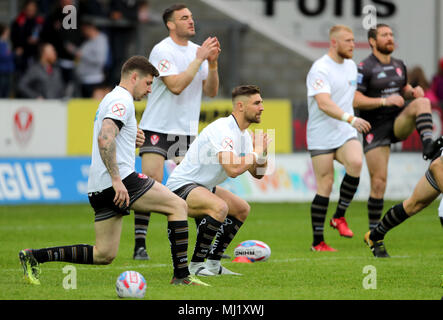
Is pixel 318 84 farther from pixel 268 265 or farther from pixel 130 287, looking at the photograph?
pixel 130 287

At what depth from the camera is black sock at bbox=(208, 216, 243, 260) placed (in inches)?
366

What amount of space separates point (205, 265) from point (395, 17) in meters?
15.5

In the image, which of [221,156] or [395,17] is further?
[395,17]

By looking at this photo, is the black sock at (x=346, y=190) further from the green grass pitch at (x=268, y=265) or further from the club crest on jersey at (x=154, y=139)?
the club crest on jersey at (x=154, y=139)

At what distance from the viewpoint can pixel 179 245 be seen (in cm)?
827

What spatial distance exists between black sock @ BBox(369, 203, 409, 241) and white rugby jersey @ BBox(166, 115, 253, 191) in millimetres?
1757

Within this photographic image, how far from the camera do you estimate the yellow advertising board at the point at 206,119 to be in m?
17.9

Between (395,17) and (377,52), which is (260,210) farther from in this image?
(395,17)

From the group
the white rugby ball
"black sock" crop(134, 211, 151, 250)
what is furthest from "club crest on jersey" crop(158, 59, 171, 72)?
the white rugby ball

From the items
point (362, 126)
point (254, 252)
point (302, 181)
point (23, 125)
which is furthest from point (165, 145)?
point (302, 181)

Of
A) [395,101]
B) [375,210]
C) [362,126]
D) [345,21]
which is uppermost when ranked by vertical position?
[345,21]

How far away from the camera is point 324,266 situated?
10016 millimetres

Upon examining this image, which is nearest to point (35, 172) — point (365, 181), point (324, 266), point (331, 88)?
point (365, 181)

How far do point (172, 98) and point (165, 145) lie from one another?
526 mm
